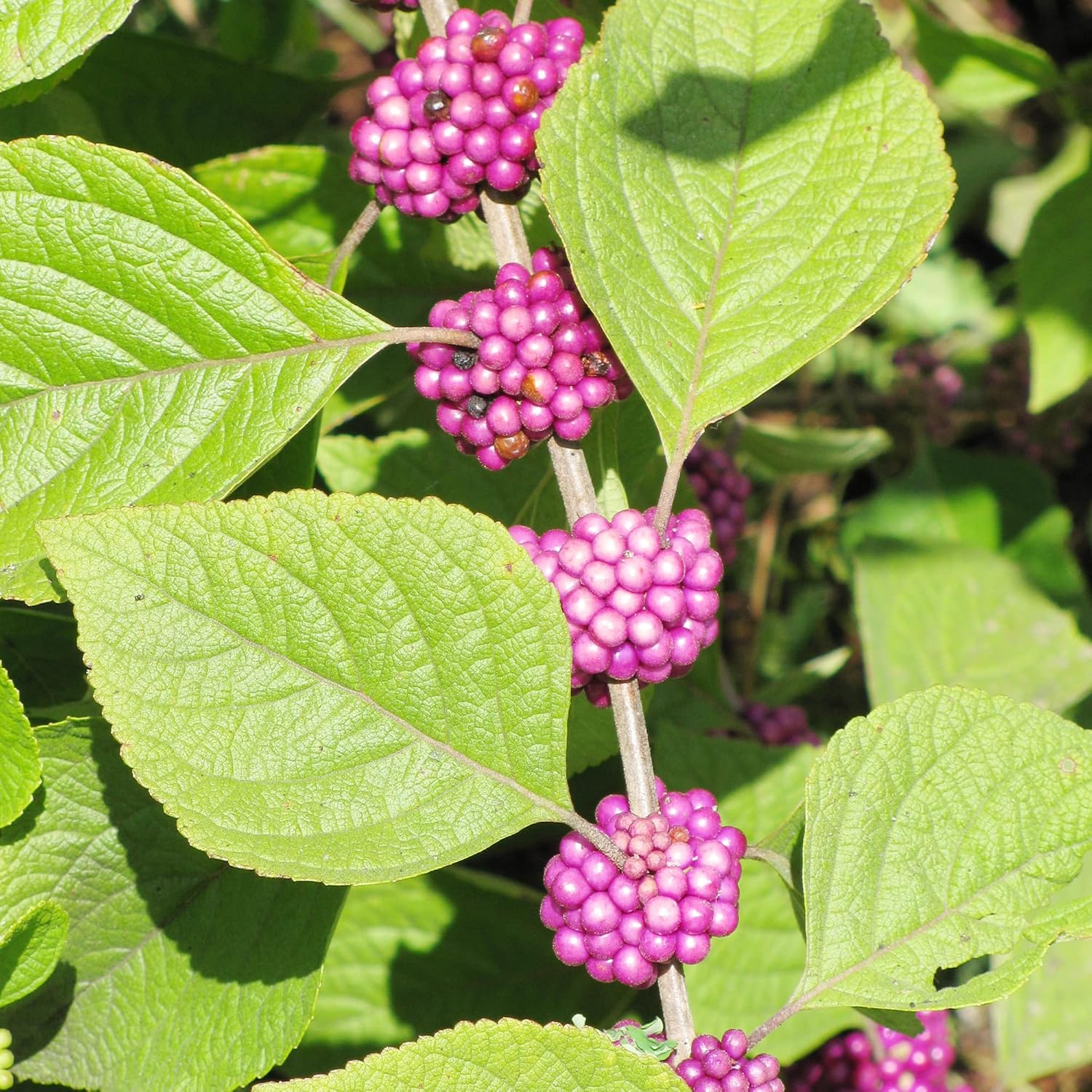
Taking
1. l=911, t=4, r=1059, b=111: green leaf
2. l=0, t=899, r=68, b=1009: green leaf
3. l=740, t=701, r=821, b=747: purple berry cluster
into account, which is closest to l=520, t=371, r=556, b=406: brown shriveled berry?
l=0, t=899, r=68, b=1009: green leaf

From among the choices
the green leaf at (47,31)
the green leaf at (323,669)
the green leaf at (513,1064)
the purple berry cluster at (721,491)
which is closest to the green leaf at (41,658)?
the green leaf at (323,669)

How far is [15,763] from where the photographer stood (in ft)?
4.34

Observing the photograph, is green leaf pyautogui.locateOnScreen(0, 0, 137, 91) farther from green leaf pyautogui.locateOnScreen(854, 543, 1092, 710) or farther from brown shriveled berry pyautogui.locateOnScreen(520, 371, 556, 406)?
green leaf pyautogui.locateOnScreen(854, 543, 1092, 710)

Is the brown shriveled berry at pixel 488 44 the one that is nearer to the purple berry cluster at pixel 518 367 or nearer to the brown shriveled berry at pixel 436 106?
the brown shriveled berry at pixel 436 106

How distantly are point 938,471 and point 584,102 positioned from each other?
75.9 inches

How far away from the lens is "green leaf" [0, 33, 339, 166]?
198cm

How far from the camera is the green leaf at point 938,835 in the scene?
125 cm

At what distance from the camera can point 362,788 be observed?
1.19 metres

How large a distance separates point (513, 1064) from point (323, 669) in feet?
1.26

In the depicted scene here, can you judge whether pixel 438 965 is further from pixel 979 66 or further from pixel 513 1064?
pixel 979 66

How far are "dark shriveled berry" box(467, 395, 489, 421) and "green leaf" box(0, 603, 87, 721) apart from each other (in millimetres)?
632

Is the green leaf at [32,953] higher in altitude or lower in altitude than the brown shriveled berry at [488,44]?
lower

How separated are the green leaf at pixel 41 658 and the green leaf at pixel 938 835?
0.97 metres

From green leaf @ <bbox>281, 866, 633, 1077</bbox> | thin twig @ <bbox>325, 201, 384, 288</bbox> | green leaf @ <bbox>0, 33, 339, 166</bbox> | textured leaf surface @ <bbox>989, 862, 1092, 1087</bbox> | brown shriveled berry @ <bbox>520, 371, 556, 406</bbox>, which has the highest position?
green leaf @ <bbox>0, 33, 339, 166</bbox>
